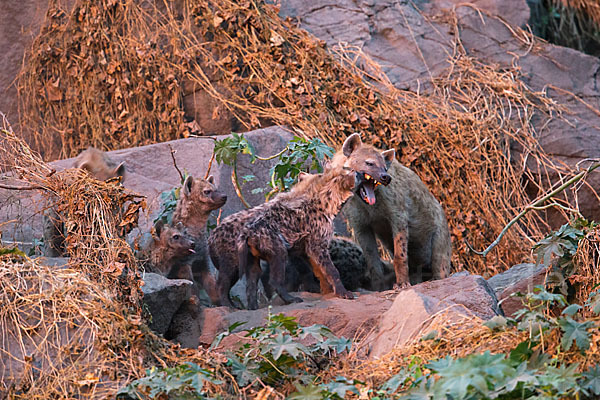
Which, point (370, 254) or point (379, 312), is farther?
point (370, 254)

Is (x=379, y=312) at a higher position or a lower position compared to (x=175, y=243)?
lower

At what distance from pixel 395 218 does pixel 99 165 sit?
2.34 metres

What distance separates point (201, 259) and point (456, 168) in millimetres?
3389

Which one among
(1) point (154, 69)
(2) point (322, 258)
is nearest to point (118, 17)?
(1) point (154, 69)

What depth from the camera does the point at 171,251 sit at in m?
5.81

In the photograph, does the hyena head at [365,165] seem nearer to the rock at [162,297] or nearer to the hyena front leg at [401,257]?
the hyena front leg at [401,257]

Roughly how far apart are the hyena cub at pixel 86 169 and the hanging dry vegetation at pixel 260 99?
190 cm

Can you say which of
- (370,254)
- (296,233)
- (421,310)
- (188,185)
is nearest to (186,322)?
(296,233)

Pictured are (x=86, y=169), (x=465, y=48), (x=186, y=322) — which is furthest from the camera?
(x=465, y=48)

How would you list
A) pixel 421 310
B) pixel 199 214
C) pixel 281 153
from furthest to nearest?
pixel 281 153 < pixel 199 214 < pixel 421 310

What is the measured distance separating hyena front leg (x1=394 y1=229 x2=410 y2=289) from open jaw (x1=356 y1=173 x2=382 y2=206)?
605 mm

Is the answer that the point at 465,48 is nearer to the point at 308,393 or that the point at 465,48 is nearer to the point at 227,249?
the point at 227,249

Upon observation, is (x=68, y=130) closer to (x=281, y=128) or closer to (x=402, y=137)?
(x=281, y=128)

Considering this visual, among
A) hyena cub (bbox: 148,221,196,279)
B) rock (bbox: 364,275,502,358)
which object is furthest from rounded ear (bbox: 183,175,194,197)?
rock (bbox: 364,275,502,358)
